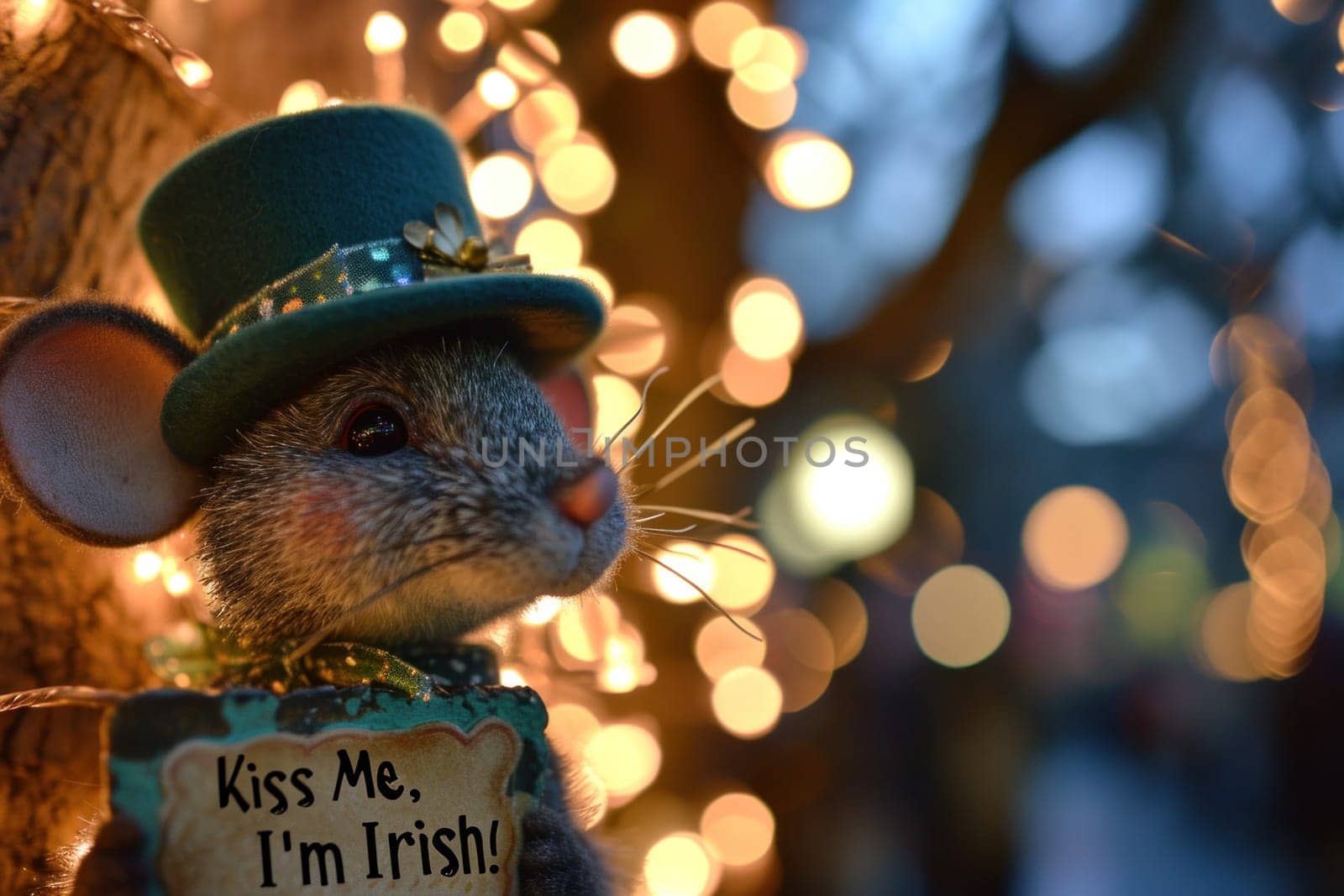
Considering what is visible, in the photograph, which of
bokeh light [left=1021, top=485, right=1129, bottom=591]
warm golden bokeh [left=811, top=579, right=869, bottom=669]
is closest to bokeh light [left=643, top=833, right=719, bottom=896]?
warm golden bokeh [left=811, top=579, right=869, bottom=669]

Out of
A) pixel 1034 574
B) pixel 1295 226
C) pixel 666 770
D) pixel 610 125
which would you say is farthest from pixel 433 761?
pixel 1034 574

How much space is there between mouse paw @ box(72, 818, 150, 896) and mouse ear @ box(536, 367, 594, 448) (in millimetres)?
443

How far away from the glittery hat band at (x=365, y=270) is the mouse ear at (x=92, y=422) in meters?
0.06

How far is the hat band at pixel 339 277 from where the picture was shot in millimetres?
583

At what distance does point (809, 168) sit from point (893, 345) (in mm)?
403

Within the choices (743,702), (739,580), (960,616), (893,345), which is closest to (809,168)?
(893,345)

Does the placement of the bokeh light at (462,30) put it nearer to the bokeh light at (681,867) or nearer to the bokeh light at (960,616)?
the bokeh light at (681,867)

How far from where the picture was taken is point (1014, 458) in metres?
2.56

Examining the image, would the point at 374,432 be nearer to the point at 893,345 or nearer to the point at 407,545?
the point at 407,545

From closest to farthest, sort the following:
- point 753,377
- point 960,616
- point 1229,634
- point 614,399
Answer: point 614,399 → point 753,377 → point 960,616 → point 1229,634

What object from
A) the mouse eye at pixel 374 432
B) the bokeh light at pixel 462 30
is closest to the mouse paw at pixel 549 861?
the mouse eye at pixel 374 432

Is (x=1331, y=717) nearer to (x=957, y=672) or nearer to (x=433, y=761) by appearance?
(x=957, y=672)

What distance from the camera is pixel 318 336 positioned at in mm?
540

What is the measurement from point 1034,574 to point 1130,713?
567mm
